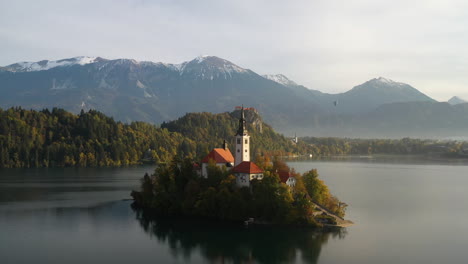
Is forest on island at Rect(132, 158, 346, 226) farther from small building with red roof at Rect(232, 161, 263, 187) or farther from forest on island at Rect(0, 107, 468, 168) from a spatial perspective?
forest on island at Rect(0, 107, 468, 168)

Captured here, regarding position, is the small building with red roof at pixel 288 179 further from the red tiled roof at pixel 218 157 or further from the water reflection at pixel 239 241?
the red tiled roof at pixel 218 157

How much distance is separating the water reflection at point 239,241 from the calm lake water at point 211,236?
0.31 feet

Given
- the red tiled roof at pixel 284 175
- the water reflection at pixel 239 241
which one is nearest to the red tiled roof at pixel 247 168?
the red tiled roof at pixel 284 175

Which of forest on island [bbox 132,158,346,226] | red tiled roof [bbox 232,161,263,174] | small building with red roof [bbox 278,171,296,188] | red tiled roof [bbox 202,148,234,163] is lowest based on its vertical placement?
forest on island [bbox 132,158,346,226]

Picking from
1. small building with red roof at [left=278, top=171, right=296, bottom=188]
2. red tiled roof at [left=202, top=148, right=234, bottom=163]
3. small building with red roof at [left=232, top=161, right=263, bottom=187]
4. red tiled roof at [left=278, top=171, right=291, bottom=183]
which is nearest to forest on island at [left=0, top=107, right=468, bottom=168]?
red tiled roof at [left=202, top=148, right=234, bottom=163]

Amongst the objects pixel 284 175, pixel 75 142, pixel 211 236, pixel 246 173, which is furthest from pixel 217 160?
pixel 75 142

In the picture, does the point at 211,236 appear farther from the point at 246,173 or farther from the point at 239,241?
the point at 246,173

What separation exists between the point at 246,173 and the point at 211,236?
10225 millimetres

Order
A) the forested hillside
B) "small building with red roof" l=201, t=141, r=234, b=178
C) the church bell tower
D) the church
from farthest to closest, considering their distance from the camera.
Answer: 1. the forested hillside
2. "small building with red roof" l=201, t=141, r=234, b=178
3. the church bell tower
4. the church

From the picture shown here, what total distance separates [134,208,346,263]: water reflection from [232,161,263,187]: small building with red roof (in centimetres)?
584

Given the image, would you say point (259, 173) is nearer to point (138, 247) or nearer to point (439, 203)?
point (138, 247)

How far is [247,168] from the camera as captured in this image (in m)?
59.0

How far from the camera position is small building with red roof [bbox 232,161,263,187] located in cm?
5869

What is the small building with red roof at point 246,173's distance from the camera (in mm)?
58688
